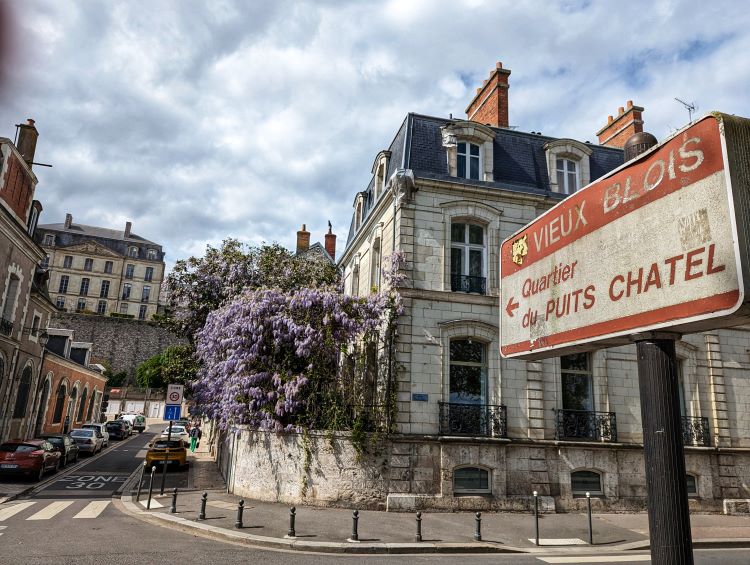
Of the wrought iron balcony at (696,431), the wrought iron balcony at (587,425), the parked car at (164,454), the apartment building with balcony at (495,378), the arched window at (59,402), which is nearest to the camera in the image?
the apartment building with balcony at (495,378)

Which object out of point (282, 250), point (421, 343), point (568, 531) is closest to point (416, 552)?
point (568, 531)

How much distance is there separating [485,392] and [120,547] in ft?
35.1

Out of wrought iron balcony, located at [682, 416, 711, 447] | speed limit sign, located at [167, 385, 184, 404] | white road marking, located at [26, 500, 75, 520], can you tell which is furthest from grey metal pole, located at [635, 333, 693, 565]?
Result: wrought iron balcony, located at [682, 416, 711, 447]

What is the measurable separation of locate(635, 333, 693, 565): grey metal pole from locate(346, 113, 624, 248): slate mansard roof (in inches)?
597

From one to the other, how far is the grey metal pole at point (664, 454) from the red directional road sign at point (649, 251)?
183mm

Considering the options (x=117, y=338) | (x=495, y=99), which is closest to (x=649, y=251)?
(x=495, y=99)

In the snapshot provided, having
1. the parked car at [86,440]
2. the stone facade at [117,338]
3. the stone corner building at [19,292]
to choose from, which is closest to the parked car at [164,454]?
the parked car at [86,440]

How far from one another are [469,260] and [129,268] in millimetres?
84013

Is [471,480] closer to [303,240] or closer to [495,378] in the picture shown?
[495,378]

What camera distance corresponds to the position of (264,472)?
16031mm

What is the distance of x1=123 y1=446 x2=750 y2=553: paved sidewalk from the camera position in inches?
449

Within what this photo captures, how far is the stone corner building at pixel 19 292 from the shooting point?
2309cm

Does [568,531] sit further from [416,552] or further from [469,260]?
[469,260]

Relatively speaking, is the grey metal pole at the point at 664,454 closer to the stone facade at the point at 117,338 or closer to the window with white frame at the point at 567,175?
the window with white frame at the point at 567,175
